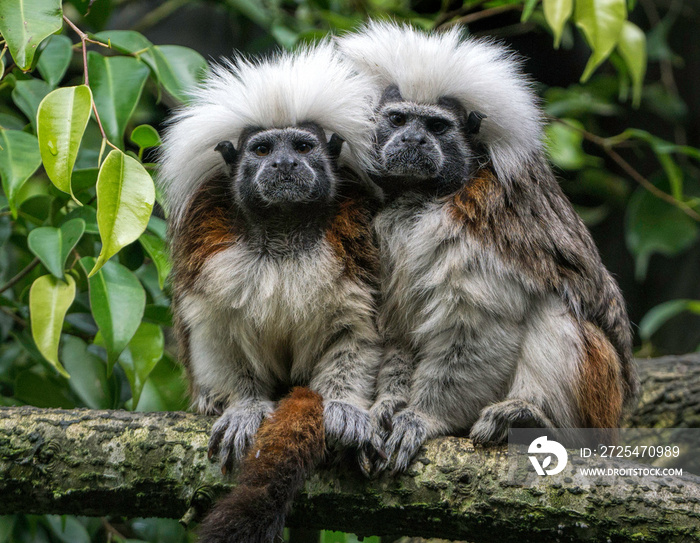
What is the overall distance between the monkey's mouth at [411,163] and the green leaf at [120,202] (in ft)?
3.20

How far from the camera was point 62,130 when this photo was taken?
1.81m

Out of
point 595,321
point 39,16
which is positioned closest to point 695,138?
point 595,321

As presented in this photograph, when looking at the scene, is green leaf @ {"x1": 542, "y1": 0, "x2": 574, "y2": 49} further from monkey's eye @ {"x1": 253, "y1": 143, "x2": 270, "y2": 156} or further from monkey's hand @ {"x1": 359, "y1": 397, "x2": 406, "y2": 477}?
monkey's hand @ {"x1": 359, "y1": 397, "x2": 406, "y2": 477}

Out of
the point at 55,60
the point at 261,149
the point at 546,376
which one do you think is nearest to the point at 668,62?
the point at 546,376

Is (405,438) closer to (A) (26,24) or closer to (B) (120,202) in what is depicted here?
(B) (120,202)

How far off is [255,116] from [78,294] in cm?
113

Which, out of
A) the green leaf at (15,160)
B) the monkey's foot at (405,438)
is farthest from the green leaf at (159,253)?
the monkey's foot at (405,438)

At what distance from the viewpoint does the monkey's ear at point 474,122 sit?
261 cm

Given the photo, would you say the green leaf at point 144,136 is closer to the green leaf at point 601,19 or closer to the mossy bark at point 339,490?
the mossy bark at point 339,490

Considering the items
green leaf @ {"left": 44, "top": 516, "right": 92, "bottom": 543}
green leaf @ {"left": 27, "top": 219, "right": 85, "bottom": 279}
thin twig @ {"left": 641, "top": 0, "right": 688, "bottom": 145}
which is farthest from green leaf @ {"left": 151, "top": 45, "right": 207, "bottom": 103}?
thin twig @ {"left": 641, "top": 0, "right": 688, "bottom": 145}

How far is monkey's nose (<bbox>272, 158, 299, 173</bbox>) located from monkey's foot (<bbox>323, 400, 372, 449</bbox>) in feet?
2.54

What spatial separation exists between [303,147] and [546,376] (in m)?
1.13

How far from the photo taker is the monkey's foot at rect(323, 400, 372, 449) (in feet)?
7.56

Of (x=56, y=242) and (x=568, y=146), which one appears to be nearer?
(x=56, y=242)
